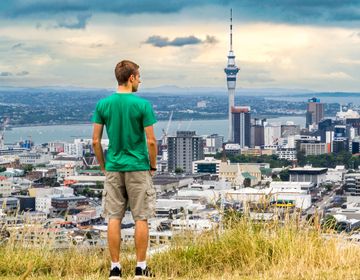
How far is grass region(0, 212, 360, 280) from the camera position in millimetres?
4000

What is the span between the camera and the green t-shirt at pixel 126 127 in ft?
12.1

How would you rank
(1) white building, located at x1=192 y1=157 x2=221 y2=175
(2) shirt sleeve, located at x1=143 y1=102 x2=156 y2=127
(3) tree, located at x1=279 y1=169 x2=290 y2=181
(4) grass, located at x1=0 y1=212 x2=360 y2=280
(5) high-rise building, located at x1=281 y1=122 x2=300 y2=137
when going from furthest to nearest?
(5) high-rise building, located at x1=281 y1=122 x2=300 y2=137
(1) white building, located at x1=192 y1=157 x2=221 y2=175
(3) tree, located at x1=279 y1=169 x2=290 y2=181
(4) grass, located at x1=0 y1=212 x2=360 y2=280
(2) shirt sleeve, located at x1=143 y1=102 x2=156 y2=127

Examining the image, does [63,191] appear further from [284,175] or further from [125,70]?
[125,70]

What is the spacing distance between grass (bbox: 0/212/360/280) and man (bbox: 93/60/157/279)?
0.70 ft

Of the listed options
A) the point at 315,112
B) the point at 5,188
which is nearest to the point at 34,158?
the point at 5,188

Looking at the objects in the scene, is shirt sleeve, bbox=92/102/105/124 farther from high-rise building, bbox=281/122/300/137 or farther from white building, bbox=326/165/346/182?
high-rise building, bbox=281/122/300/137

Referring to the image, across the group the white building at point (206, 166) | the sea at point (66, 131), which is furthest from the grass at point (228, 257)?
the sea at point (66, 131)

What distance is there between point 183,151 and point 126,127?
54.8m

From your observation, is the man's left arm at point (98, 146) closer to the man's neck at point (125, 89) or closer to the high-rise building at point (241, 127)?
the man's neck at point (125, 89)

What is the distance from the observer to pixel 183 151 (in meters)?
58.5

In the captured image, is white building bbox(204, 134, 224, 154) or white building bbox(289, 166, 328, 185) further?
white building bbox(204, 134, 224, 154)

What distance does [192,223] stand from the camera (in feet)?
16.1

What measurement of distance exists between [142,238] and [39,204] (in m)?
27.2

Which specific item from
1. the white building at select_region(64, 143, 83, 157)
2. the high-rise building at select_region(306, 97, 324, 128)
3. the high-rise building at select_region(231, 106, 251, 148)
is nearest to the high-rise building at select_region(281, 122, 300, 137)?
the high-rise building at select_region(231, 106, 251, 148)
